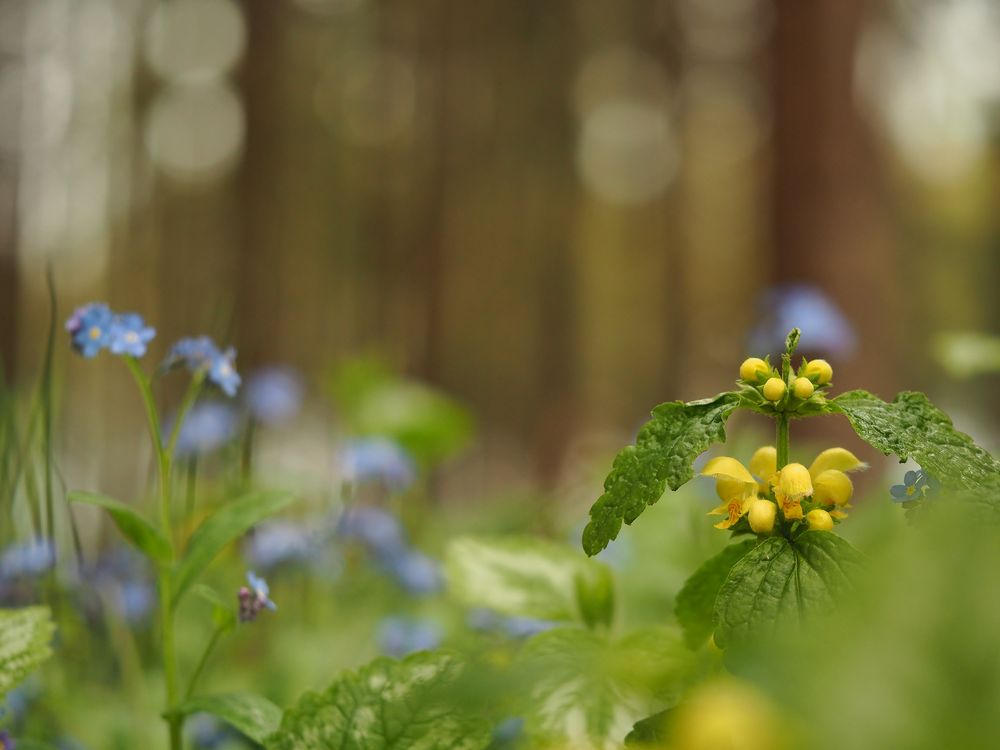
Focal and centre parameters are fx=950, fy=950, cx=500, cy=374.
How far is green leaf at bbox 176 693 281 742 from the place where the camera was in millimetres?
712

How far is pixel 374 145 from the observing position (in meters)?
10.0

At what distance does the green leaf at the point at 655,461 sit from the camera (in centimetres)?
59

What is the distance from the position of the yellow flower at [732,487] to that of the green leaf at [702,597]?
59 millimetres

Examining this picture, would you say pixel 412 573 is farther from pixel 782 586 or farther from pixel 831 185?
pixel 831 185

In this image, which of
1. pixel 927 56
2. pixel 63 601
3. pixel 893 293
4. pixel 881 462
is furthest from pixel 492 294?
pixel 63 601

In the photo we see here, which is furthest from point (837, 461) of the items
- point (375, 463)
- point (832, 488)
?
point (375, 463)

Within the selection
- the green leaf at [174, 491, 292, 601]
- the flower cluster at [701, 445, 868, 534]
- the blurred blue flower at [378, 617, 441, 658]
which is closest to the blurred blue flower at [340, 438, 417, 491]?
the blurred blue flower at [378, 617, 441, 658]

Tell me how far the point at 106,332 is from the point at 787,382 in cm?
59

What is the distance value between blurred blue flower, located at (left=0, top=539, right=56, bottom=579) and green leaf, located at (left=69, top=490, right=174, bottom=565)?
0.29 meters

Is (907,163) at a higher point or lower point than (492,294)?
higher

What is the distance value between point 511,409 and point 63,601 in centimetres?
990

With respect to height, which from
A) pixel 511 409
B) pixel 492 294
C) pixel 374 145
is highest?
pixel 374 145

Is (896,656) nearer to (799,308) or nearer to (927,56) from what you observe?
(799,308)

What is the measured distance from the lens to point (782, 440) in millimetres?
650
